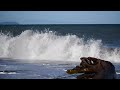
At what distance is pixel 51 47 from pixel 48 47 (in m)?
0.05

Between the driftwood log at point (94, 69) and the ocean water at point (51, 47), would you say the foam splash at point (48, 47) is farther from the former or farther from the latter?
the driftwood log at point (94, 69)

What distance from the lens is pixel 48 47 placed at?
186 inches

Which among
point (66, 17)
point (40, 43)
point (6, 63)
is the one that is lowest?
point (6, 63)

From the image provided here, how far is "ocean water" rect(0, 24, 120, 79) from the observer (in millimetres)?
4562

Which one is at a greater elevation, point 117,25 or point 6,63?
point 117,25

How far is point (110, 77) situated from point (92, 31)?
27.6 inches

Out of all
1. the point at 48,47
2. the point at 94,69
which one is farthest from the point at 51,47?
the point at 94,69

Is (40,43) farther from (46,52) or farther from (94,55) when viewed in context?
(94,55)

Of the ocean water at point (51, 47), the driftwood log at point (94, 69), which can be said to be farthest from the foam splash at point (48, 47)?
the driftwood log at point (94, 69)

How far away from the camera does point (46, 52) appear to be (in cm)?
473

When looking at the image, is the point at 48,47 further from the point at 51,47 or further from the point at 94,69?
the point at 94,69

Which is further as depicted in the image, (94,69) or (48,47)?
(48,47)
